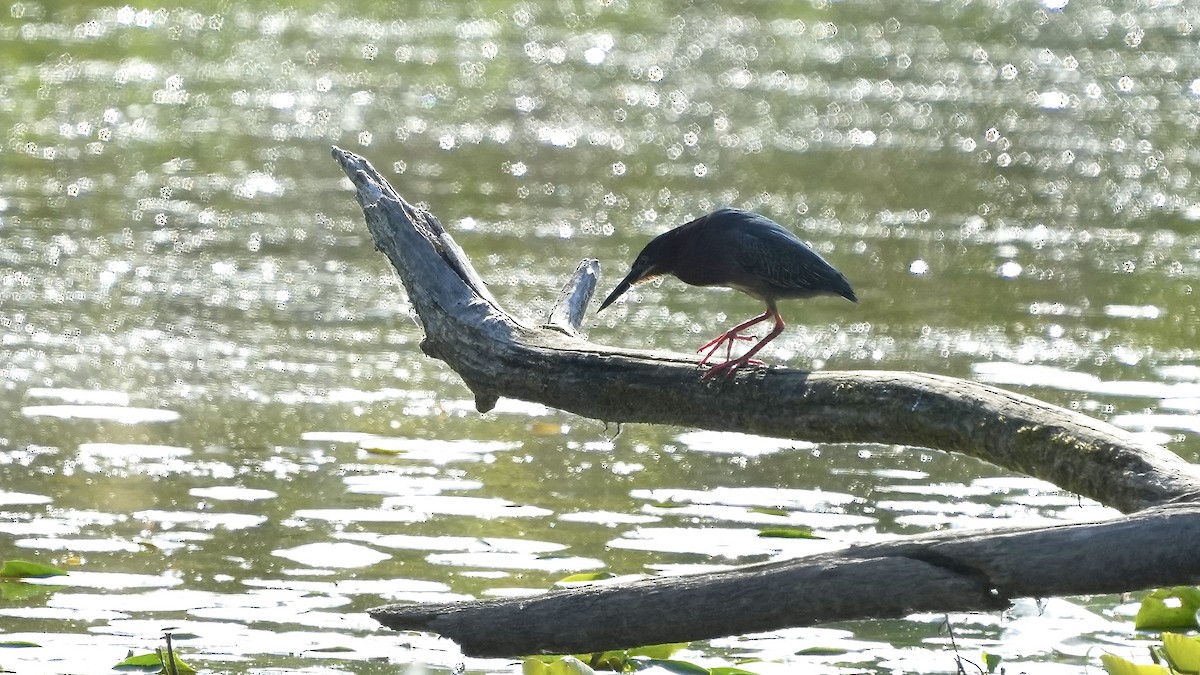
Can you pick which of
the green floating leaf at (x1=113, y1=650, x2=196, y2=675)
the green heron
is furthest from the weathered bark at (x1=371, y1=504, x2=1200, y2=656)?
the green heron

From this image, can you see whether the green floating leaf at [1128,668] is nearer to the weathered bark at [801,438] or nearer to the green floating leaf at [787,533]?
the weathered bark at [801,438]

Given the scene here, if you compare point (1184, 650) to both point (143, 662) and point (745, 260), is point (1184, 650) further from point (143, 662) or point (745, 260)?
point (143, 662)

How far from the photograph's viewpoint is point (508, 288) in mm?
9039

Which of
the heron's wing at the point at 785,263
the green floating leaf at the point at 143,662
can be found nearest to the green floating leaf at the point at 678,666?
the heron's wing at the point at 785,263

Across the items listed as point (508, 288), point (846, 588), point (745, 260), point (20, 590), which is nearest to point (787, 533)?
point (745, 260)

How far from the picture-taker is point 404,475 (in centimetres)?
648

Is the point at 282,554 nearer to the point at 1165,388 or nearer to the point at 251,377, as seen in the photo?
the point at 251,377

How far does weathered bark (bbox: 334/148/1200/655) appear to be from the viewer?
3.46 m

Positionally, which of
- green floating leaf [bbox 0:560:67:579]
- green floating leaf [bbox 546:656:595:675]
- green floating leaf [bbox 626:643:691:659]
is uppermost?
green floating leaf [bbox 0:560:67:579]

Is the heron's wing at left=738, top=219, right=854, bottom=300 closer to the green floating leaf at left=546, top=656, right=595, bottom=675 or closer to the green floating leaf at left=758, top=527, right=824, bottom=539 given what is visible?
the green floating leaf at left=758, top=527, right=824, bottom=539

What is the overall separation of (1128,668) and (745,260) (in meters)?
1.59

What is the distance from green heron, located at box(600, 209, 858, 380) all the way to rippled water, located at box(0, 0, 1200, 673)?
0.88 m

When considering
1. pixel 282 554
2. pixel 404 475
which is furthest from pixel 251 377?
pixel 282 554

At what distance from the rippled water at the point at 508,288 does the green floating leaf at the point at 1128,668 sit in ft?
2.79
